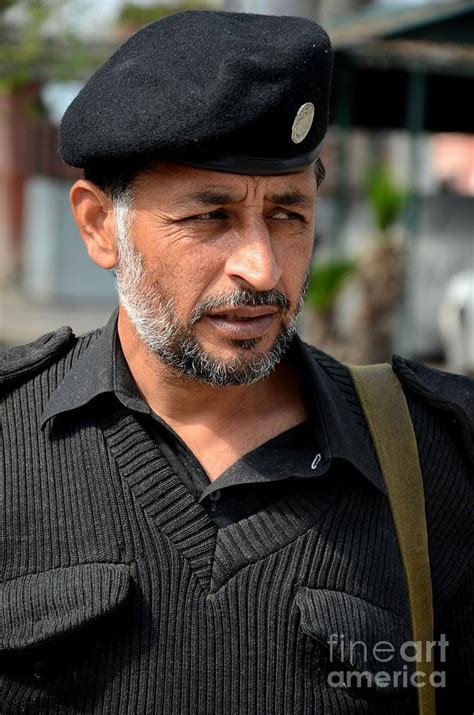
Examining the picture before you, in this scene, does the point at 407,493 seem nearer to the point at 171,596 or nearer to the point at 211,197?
the point at 171,596

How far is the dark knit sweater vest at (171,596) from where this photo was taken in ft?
7.06

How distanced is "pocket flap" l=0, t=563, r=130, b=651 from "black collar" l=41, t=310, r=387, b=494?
0.30 metres

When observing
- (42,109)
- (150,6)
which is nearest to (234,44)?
(42,109)

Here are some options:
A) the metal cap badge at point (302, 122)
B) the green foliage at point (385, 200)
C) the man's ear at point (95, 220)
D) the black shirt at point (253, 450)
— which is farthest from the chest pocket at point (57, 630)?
the green foliage at point (385, 200)

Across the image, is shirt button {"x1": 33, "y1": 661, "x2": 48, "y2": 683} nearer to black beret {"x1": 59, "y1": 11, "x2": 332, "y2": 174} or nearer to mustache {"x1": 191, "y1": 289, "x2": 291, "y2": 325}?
mustache {"x1": 191, "y1": 289, "x2": 291, "y2": 325}

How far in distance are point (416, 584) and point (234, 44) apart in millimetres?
1017

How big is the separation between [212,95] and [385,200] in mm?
7573

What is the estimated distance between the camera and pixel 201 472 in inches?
89.6

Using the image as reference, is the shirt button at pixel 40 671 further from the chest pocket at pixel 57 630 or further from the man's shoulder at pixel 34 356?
the man's shoulder at pixel 34 356

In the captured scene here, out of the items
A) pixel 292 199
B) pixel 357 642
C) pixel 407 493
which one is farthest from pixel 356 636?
pixel 292 199

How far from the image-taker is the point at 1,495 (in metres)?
2.24

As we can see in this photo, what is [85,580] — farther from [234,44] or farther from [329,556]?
[234,44]

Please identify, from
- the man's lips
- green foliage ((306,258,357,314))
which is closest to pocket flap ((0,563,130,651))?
the man's lips

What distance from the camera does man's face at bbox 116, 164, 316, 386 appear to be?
7.01 ft
